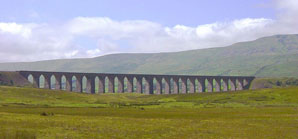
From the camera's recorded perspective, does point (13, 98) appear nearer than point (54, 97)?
Yes

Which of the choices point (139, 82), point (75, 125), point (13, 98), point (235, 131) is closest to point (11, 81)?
point (13, 98)

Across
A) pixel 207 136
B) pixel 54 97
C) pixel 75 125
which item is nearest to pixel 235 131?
pixel 207 136

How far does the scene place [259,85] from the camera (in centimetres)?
19638

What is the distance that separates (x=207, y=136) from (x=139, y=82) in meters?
138

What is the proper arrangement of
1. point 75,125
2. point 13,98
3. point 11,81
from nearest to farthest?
point 75,125
point 13,98
point 11,81

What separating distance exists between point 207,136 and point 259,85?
167 meters

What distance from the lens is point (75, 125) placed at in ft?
139

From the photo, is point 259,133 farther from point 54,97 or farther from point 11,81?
point 11,81

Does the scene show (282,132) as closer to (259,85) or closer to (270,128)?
(270,128)

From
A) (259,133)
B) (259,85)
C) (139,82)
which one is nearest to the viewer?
(259,133)

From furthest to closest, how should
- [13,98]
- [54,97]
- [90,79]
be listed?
[90,79], [54,97], [13,98]

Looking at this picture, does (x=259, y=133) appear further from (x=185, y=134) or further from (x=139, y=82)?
(x=139, y=82)

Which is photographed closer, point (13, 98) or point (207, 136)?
point (207, 136)

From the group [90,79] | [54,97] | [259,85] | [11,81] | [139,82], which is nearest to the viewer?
[54,97]
